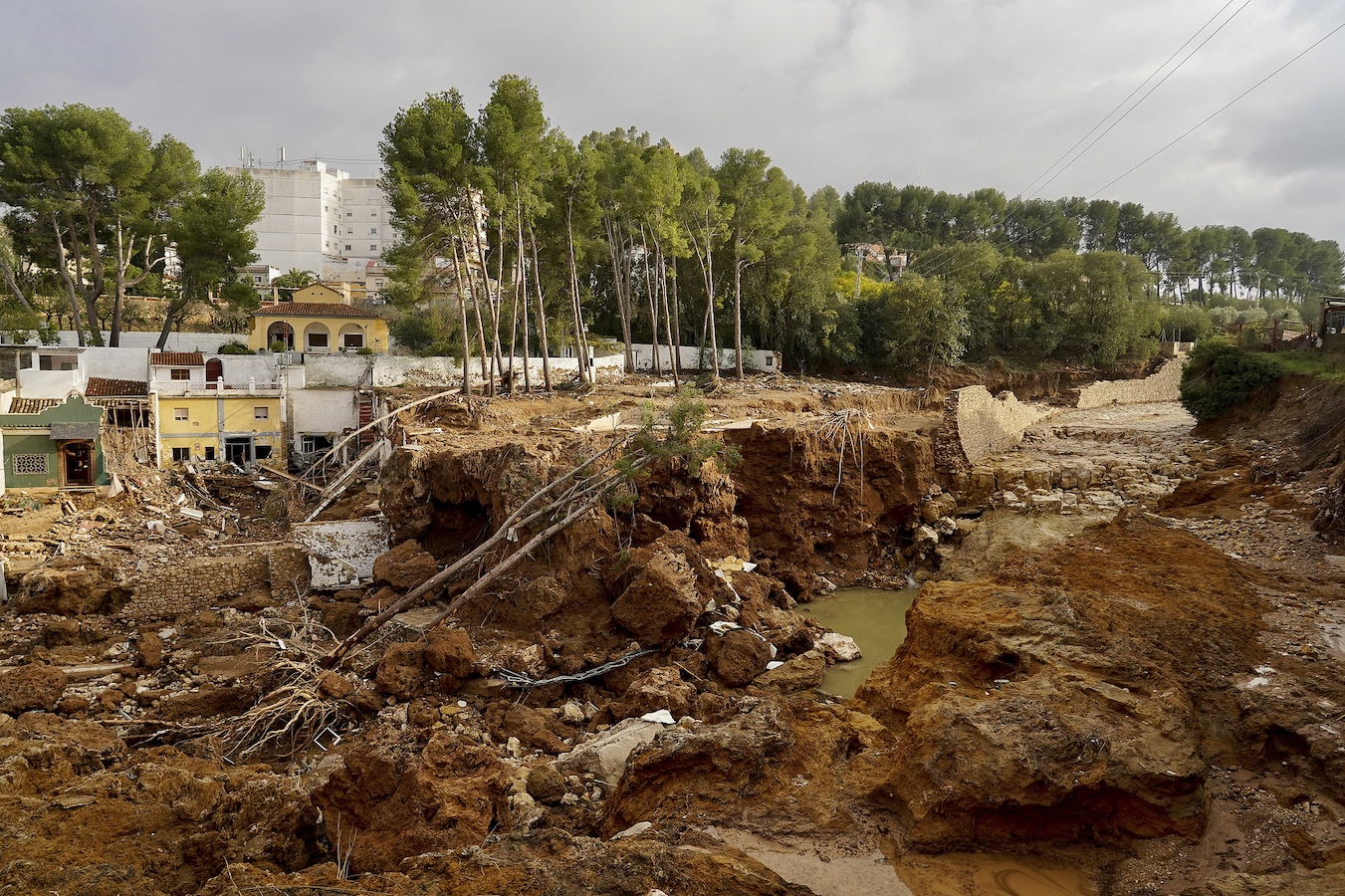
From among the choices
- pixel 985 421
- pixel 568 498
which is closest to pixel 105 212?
pixel 568 498

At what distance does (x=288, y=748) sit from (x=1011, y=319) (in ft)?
129

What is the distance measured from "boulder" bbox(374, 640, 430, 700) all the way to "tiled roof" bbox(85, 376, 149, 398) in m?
19.9

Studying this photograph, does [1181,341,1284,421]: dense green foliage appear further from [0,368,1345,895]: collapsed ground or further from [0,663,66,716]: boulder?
[0,663,66,716]: boulder

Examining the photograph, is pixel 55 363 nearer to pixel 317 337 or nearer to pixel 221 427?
pixel 221 427

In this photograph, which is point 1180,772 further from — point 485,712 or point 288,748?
point 288,748

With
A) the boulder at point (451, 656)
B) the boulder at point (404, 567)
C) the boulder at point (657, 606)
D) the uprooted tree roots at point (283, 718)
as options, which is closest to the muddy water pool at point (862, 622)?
the boulder at point (657, 606)

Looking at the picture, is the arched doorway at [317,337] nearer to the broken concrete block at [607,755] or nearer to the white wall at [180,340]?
the white wall at [180,340]

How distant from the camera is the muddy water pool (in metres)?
13.3

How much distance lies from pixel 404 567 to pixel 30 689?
17.8 feet

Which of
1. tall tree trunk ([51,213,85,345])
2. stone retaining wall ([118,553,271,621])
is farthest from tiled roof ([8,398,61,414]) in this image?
stone retaining wall ([118,553,271,621])

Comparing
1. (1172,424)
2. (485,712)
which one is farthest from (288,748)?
(1172,424)

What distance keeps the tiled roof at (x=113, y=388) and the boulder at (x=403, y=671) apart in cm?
1989

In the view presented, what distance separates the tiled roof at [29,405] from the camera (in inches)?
924

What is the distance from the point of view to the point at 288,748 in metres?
10.9
